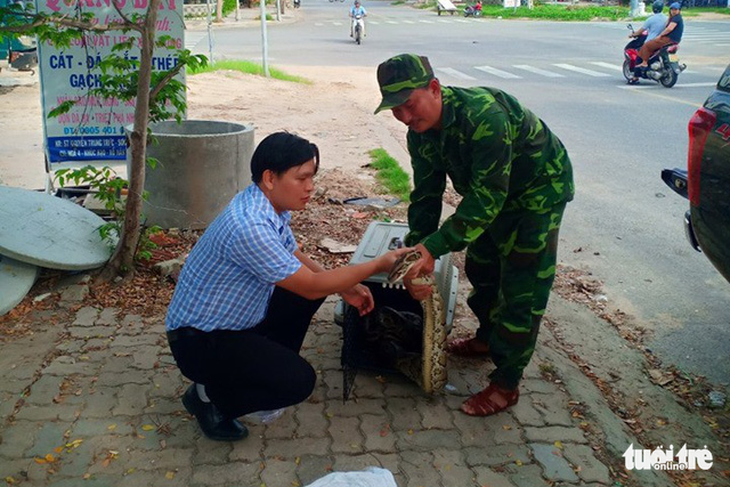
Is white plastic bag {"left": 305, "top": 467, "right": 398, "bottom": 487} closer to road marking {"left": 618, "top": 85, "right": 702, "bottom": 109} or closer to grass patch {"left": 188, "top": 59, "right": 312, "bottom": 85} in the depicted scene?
road marking {"left": 618, "top": 85, "right": 702, "bottom": 109}

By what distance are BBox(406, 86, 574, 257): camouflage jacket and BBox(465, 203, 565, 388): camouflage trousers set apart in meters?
0.07

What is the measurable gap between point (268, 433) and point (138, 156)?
1975 mm

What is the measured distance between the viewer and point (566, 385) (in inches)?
142

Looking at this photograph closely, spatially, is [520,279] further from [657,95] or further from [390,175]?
[657,95]

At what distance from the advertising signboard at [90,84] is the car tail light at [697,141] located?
370 centimetres

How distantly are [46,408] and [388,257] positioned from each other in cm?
172

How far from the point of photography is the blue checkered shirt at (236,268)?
2.67 meters

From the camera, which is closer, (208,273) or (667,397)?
(208,273)

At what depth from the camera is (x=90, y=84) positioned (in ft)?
18.1

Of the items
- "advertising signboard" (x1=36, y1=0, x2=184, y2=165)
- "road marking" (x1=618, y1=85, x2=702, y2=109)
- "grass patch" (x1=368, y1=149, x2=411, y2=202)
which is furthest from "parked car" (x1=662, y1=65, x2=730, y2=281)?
"road marking" (x1=618, y1=85, x2=702, y2=109)

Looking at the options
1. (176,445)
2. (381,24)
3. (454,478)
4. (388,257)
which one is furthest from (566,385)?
(381,24)

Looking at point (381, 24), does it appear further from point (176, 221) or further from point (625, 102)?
point (176, 221)

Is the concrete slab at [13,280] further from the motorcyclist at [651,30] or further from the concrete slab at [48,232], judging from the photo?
the motorcyclist at [651,30]

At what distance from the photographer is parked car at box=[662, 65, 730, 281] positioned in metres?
3.12
